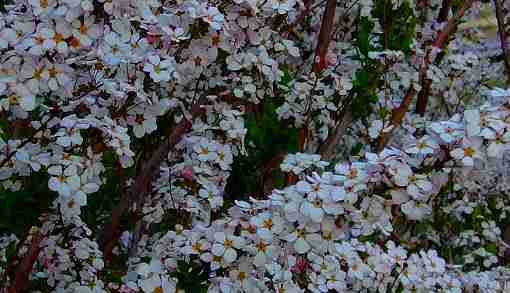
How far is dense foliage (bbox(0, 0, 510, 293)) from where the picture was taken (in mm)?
1698

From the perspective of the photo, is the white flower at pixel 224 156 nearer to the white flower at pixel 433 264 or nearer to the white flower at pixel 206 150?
the white flower at pixel 206 150

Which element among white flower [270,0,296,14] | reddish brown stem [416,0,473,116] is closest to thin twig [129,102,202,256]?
white flower [270,0,296,14]

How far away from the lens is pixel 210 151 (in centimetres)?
245

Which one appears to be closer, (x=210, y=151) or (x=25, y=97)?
(x=25, y=97)

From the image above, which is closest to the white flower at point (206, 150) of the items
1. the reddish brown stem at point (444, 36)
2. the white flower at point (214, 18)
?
the white flower at point (214, 18)

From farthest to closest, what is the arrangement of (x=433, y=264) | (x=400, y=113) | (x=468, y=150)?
(x=400, y=113) → (x=433, y=264) → (x=468, y=150)

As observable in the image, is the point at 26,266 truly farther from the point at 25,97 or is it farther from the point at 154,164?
the point at 154,164

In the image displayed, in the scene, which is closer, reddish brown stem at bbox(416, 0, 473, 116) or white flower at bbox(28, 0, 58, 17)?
white flower at bbox(28, 0, 58, 17)

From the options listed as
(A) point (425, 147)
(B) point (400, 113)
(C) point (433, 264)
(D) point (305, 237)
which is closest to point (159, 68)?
(D) point (305, 237)

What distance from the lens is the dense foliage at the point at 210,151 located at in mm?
1698

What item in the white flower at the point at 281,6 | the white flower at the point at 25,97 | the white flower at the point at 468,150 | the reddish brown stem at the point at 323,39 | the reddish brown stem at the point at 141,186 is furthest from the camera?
the reddish brown stem at the point at 323,39

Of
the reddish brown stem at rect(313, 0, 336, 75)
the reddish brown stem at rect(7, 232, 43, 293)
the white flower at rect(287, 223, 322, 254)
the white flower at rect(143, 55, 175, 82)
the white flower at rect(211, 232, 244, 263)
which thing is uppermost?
the reddish brown stem at rect(313, 0, 336, 75)

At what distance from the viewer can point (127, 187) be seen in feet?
8.45

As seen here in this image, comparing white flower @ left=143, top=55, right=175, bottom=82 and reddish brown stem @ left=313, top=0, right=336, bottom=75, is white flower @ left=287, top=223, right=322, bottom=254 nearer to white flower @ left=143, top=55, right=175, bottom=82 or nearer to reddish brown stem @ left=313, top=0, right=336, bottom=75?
white flower @ left=143, top=55, right=175, bottom=82
